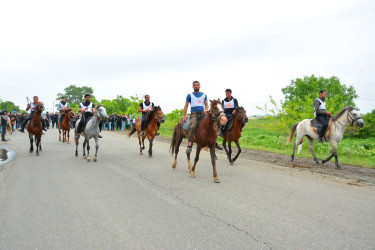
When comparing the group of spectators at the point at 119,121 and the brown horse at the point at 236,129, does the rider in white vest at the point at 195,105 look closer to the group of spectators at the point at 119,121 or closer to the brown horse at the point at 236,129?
the brown horse at the point at 236,129

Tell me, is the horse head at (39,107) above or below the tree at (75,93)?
below

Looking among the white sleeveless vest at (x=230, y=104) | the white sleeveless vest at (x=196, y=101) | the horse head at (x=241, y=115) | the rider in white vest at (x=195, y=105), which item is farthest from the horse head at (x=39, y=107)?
the horse head at (x=241, y=115)

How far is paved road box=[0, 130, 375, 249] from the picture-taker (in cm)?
332

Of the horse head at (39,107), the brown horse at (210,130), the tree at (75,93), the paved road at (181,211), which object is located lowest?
the paved road at (181,211)

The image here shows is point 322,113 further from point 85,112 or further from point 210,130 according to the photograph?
point 85,112

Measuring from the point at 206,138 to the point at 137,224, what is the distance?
3530 millimetres

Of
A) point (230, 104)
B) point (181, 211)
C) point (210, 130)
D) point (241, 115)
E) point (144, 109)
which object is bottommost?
point (181, 211)

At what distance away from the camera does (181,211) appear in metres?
4.38

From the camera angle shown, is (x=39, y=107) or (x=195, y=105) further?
(x=39, y=107)

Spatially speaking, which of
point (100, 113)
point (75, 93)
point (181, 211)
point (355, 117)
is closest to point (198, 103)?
point (181, 211)

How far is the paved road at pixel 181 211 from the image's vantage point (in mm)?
3324

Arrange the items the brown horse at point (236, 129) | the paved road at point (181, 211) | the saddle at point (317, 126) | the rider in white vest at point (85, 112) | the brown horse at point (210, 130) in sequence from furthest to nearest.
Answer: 1. the rider in white vest at point (85, 112)
2. the saddle at point (317, 126)
3. the brown horse at point (236, 129)
4. the brown horse at point (210, 130)
5. the paved road at point (181, 211)

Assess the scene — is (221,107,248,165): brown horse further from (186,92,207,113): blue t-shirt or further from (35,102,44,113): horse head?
(35,102,44,113): horse head

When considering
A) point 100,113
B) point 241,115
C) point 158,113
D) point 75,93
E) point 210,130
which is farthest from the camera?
point 75,93
